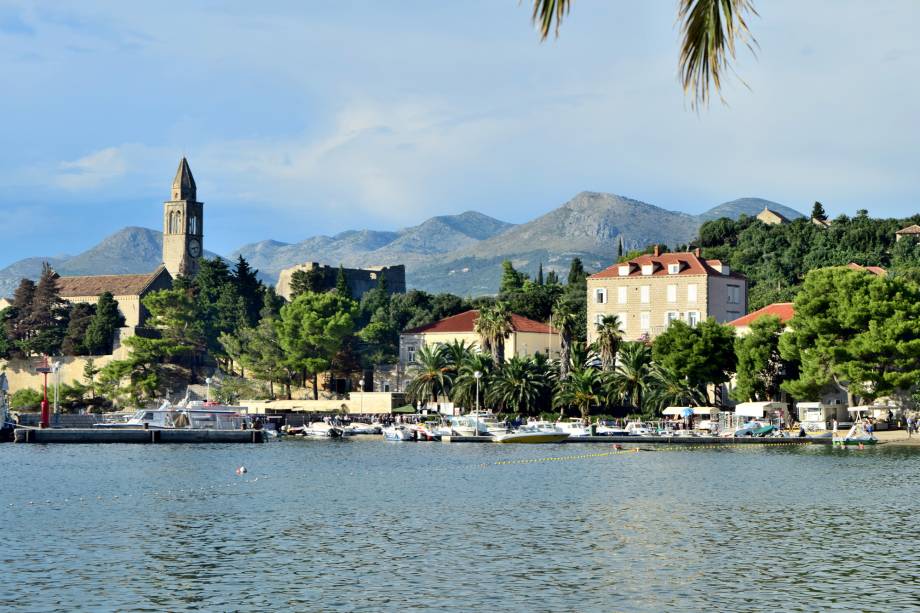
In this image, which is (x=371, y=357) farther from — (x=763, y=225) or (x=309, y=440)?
(x=763, y=225)

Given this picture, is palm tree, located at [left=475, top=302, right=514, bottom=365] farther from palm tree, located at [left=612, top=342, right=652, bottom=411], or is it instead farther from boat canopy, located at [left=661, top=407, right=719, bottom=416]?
boat canopy, located at [left=661, top=407, right=719, bottom=416]

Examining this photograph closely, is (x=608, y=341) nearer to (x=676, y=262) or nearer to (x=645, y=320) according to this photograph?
(x=645, y=320)

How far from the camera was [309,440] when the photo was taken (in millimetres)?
102250

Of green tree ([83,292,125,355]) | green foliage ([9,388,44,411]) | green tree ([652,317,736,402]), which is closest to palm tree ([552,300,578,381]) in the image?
green tree ([652,317,736,402])

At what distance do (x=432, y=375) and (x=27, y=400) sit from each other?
53.5 m

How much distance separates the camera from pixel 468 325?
123 metres

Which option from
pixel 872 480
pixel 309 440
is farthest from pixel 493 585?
pixel 309 440

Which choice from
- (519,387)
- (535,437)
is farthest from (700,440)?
(519,387)

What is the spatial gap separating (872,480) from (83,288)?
129m

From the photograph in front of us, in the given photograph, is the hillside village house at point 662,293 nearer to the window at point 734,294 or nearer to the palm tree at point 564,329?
the window at point 734,294

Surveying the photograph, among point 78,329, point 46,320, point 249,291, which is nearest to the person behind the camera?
point 249,291

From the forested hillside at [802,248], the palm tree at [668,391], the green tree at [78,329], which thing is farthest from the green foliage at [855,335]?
the green tree at [78,329]

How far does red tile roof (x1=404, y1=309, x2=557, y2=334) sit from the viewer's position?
119906 mm

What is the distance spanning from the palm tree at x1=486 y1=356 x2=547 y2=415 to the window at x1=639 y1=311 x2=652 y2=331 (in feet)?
53.5
